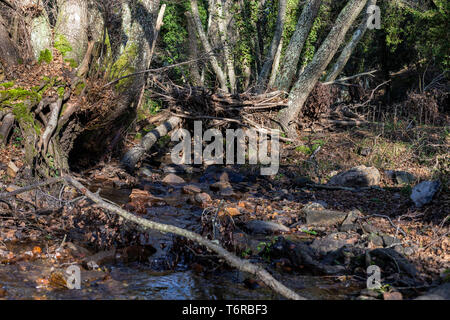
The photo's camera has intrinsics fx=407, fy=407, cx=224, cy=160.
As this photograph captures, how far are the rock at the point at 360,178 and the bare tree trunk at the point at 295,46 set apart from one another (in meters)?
4.35

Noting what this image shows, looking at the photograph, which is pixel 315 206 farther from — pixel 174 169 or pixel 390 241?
pixel 174 169

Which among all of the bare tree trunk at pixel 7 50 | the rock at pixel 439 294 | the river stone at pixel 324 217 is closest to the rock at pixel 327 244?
the river stone at pixel 324 217

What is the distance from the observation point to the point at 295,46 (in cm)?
1138

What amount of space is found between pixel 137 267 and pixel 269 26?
11.4 meters

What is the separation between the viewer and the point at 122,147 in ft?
30.0

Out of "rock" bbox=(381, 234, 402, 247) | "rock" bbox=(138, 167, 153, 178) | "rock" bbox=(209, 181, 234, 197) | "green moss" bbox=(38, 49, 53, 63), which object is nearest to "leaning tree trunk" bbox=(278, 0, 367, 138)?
"rock" bbox=(209, 181, 234, 197)

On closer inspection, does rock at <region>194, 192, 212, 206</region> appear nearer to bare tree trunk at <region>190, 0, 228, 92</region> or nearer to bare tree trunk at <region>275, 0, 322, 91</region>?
bare tree trunk at <region>275, 0, 322, 91</region>

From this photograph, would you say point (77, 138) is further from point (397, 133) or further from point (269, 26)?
point (269, 26)

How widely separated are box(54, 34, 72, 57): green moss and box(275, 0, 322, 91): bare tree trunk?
603 centimetres

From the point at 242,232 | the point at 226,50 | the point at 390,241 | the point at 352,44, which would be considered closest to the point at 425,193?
the point at 390,241

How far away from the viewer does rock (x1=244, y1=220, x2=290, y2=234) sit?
5.43 meters

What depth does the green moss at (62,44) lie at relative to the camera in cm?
715

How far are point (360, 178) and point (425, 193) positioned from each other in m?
2.06

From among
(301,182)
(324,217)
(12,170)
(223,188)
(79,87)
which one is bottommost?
(324,217)
